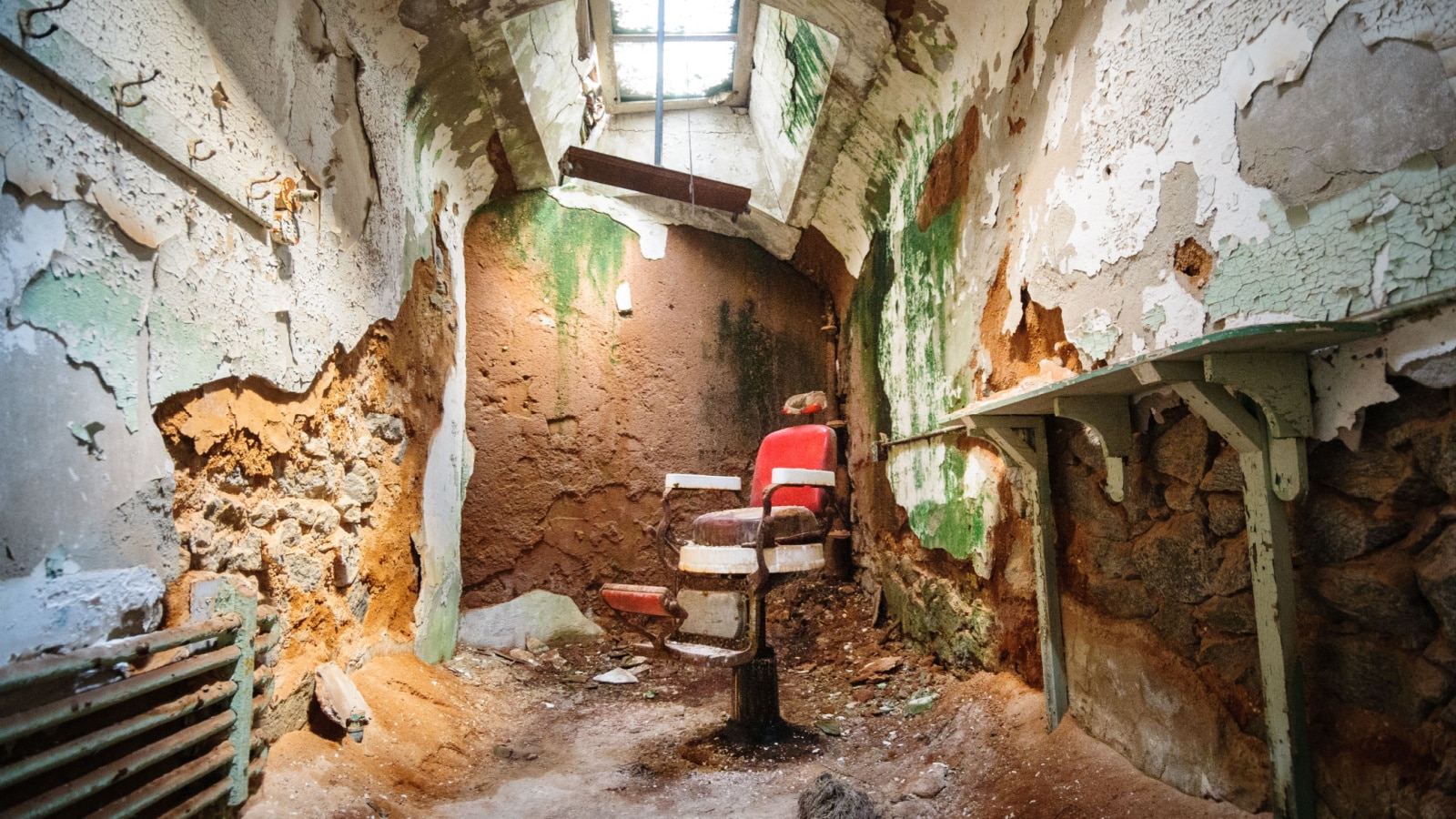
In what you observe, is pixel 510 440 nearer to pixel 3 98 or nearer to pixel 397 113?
pixel 397 113

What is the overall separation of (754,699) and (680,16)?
355cm

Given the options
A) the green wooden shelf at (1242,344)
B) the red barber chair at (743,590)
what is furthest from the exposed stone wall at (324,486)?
the green wooden shelf at (1242,344)

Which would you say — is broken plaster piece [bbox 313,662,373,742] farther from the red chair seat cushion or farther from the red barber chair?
the red chair seat cushion

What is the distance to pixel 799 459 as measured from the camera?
10.6ft

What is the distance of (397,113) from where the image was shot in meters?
3.04

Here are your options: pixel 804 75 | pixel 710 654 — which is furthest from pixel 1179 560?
pixel 804 75

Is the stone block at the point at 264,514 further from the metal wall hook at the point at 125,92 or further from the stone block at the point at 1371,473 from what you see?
the stone block at the point at 1371,473

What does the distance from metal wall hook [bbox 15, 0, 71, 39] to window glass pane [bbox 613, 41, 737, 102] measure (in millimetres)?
3263

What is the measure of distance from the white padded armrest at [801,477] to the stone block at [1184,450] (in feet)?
4.21

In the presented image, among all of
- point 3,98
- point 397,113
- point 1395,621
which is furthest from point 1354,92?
point 397,113

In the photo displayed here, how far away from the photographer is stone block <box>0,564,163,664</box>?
1.26 m

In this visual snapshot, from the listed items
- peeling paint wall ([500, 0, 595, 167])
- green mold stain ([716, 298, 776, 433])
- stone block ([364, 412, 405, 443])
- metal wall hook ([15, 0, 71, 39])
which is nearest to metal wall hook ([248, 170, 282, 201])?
metal wall hook ([15, 0, 71, 39])

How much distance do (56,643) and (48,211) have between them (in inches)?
31.5

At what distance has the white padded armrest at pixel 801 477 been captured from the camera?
275 centimetres
